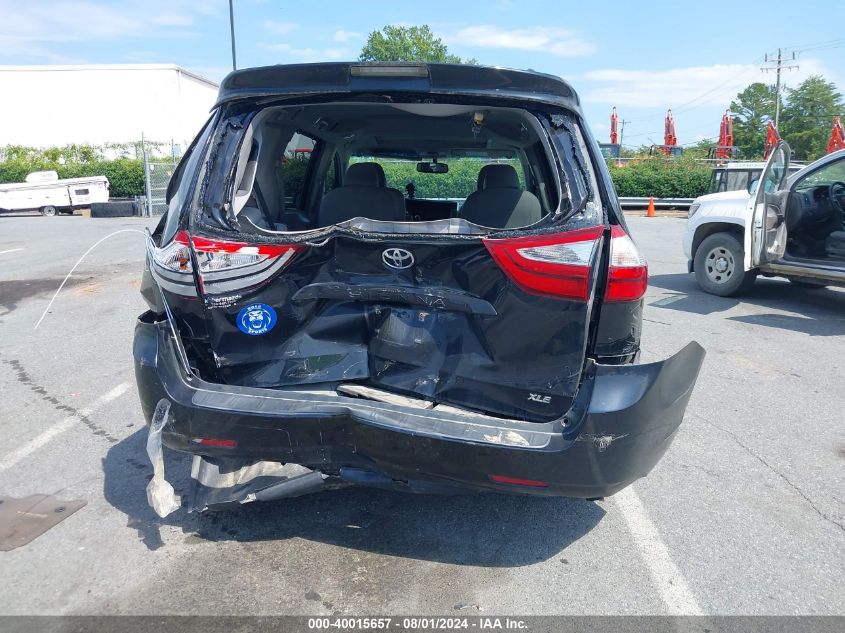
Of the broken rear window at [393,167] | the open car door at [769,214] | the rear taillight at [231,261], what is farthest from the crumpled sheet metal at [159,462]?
the open car door at [769,214]

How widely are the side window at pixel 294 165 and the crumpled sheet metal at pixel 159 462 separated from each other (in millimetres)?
1617

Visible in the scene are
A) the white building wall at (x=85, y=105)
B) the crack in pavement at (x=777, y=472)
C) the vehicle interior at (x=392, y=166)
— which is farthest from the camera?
the white building wall at (x=85, y=105)

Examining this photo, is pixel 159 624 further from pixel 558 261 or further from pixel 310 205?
pixel 310 205

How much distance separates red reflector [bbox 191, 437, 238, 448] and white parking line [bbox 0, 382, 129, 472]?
189 cm

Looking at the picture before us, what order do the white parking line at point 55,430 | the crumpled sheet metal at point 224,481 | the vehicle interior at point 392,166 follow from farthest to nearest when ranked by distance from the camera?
the white parking line at point 55,430, the vehicle interior at point 392,166, the crumpled sheet metal at point 224,481

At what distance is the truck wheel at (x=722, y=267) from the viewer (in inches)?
351

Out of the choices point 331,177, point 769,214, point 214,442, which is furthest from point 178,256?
point 769,214

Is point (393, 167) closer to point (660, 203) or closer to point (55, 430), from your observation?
point (55, 430)

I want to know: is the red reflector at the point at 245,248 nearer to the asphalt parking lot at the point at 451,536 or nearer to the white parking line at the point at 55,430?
the asphalt parking lot at the point at 451,536

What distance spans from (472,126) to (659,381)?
196 centimetres

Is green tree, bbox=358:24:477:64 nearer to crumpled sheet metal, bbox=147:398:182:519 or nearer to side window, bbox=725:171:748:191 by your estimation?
side window, bbox=725:171:748:191

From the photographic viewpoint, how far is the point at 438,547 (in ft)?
10.4

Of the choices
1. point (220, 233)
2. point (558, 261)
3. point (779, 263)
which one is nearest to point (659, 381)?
point (558, 261)

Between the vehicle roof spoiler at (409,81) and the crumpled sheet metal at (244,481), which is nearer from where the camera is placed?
the vehicle roof spoiler at (409,81)
